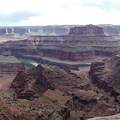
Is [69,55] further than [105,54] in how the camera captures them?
No

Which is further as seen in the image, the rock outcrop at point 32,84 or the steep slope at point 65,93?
the rock outcrop at point 32,84

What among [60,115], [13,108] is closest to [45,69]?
[60,115]

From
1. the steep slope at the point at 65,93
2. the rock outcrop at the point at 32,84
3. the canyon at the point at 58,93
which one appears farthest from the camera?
the rock outcrop at the point at 32,84

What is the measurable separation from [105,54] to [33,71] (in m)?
91.4

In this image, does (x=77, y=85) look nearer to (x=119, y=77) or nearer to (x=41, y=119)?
(x=119, y=77)

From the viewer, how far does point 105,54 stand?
7520 inches

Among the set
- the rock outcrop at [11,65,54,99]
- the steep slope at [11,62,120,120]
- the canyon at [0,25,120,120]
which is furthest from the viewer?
the rock outcrop at [11,65,54,99]

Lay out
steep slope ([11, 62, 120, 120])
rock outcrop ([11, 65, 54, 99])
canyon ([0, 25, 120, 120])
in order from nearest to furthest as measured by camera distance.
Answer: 1. canyon ([0, 25, 120, 120])
2. steep slope ([11, 62, 120, 120])
3. rock outcrop ([11, 65, 54, 99])

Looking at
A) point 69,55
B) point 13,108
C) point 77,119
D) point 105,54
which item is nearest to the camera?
point 13,108

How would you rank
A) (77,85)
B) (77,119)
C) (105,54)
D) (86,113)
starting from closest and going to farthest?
(77,119), (86,113), (77,85), (105,54)

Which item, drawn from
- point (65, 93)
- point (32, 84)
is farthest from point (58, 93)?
point (32, 84)

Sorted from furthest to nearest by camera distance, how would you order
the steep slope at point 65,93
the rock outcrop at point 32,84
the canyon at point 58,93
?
the rock outcrop at point 32,84 < the steep slope at point 65,93 < the canyon at point 58,93

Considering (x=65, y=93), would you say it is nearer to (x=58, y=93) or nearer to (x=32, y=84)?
A: (x=58, y=93)

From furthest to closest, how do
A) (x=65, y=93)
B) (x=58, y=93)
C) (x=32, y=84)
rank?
1. (x=32, y=84)
2. (x=65, y=93)
3. (x=58, y=93)
